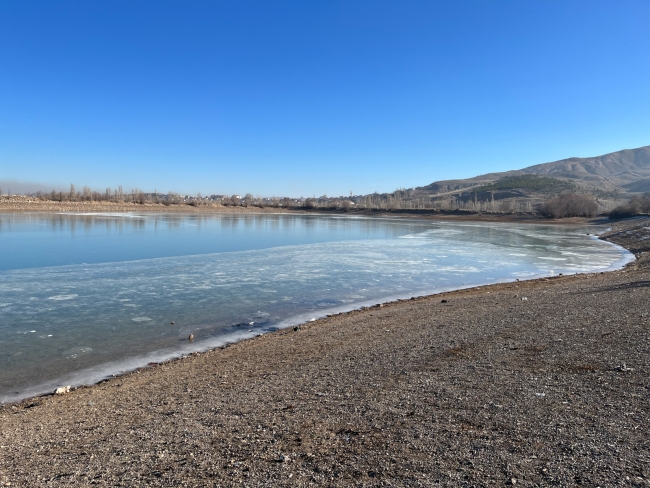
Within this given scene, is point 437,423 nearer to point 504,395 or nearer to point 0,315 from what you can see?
point 504,395

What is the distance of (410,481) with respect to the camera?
11.3ft

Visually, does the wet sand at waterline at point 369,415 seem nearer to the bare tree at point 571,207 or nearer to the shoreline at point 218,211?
the shoreline at point 218,211

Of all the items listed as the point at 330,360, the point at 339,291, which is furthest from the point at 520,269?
the point at 330,360

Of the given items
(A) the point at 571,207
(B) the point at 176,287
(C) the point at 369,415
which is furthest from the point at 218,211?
(C) the point at 369,415

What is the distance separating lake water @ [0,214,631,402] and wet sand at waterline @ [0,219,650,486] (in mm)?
1430

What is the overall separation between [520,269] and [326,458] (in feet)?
60.1

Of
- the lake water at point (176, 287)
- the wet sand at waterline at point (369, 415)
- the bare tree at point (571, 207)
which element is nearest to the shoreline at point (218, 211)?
the bare tree at point (571, 207)

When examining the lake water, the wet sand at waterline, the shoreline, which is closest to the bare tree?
the shoreline

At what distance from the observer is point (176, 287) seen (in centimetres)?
1448

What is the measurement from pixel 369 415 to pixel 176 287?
436 inches

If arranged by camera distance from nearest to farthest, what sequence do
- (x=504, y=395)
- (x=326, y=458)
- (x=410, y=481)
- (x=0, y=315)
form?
(x=410, y=481), (x=326, y=458), (x=504, y=395), (x=0, y=315)

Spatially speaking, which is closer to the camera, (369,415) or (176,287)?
(369,415)

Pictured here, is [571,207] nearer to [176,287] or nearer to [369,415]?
[176,287]

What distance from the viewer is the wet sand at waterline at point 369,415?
3668 millimetres
